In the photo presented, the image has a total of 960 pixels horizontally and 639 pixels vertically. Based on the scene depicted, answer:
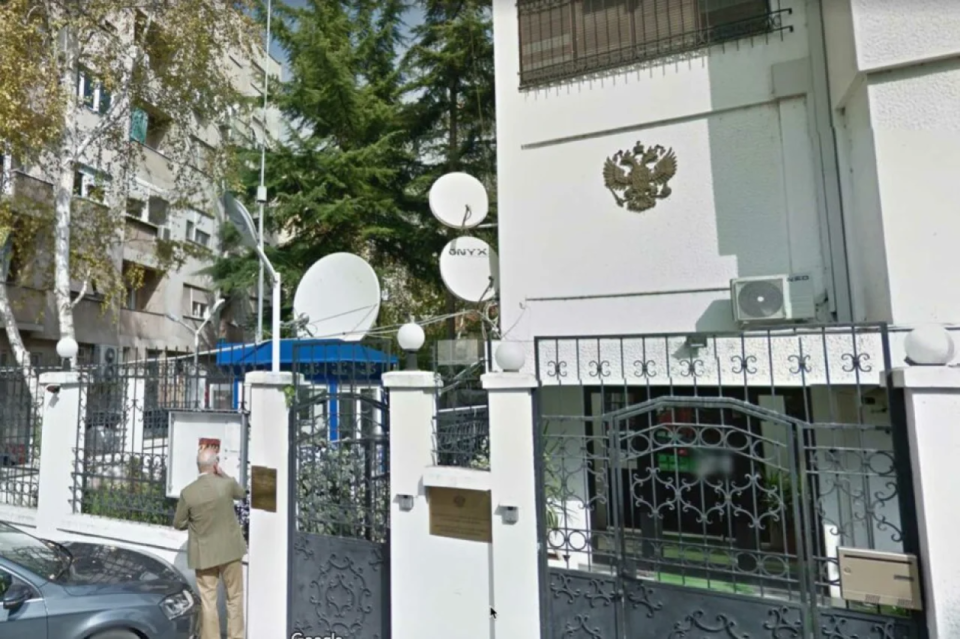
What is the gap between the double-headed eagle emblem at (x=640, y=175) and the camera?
284 inches

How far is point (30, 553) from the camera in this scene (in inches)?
177

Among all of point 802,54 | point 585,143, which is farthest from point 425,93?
point 802,54

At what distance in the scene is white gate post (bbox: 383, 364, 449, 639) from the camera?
4.25 meters

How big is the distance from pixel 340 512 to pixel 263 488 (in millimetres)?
742

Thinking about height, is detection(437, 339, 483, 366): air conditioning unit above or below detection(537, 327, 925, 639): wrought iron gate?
above

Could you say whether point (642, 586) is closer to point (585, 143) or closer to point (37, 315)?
point (585, 143)

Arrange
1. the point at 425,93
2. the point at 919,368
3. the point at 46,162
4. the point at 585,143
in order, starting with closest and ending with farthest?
the point at 919,368 < the point at 585,143 < the point at 46,162 < the point at 425,93

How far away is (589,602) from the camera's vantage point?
12.6ft

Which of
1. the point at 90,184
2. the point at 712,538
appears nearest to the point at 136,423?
the point at 712,538

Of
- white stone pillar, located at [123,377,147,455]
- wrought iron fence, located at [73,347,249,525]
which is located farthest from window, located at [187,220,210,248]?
white stone pillar, located at [123,377,147,455]

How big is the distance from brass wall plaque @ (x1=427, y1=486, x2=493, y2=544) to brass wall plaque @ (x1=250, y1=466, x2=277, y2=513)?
1.52 m

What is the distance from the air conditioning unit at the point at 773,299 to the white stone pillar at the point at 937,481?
302cm

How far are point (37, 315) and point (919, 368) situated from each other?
17205 mm

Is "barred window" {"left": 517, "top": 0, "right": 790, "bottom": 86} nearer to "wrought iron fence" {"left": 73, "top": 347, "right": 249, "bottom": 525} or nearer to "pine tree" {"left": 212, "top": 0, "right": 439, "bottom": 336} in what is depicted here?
"wrought iron fence" {"left": 73, "top": 347, "right": 249, "bottom": 525}
